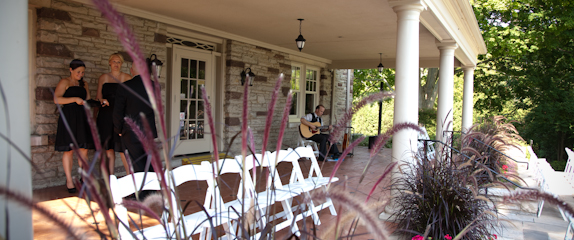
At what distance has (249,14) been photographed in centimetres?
536

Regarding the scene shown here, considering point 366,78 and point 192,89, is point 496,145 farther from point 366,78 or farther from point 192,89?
point 366,78

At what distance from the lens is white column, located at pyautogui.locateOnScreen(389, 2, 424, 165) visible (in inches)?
150

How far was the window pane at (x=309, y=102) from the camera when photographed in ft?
33.2

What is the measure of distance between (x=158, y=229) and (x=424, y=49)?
7.61m

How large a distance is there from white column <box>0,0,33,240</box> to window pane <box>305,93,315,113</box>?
8.88 metres

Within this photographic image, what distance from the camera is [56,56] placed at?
14.3 feet

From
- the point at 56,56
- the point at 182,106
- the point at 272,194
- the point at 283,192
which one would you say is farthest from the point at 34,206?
the point at 182,106

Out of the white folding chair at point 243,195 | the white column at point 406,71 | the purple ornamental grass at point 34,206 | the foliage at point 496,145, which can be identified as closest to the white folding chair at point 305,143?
the foliage at point 496,145

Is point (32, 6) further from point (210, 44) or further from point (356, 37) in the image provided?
point (356, 37)

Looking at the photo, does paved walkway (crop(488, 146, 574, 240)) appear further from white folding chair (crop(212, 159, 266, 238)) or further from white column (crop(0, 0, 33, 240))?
white column (crop(0, 0, 33, 240))

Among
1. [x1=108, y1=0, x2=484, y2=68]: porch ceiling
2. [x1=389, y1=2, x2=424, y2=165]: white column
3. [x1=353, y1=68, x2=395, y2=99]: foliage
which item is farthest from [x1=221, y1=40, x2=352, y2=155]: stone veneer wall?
[x1=353, y1=68, x2=395, y2=99]: foliage

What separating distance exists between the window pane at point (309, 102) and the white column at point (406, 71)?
621cm

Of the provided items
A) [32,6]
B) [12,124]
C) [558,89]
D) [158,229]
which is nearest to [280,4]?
[32,6]

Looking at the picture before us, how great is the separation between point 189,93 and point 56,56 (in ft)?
7.79
